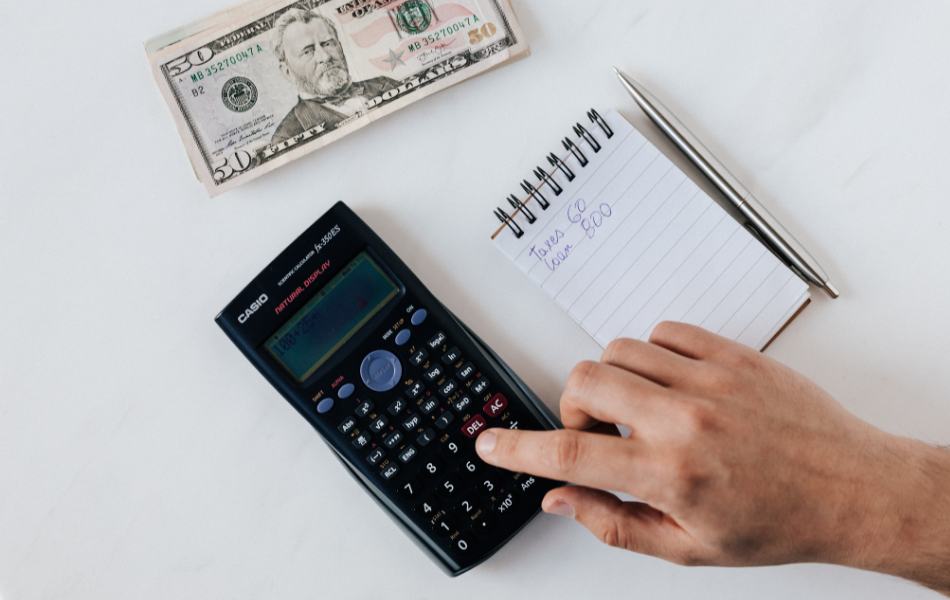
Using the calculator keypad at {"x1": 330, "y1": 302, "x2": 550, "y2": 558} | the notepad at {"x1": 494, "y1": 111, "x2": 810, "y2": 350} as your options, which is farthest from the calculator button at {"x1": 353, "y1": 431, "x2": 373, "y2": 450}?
the notepad at {"x1": 494, "y1": 111, "x2": 810, "y2": 350}

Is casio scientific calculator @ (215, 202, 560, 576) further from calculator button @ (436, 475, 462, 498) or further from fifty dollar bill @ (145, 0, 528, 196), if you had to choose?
fifty dollar bill @ (145, 0, 528, 196)

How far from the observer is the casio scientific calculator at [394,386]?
56 cm

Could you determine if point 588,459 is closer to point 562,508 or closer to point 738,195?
point 562,508

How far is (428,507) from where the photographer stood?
56 centimetres

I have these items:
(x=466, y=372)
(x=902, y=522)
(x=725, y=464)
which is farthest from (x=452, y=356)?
(x=902, y=522)

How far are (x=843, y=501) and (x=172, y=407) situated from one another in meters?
0.59

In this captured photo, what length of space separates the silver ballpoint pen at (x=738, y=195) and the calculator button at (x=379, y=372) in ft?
1.08

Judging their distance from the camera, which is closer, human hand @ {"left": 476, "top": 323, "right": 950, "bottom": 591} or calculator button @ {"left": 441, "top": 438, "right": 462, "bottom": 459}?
human hand @ {"left": 476, "top": 323, "right": 950, "bottom": 591}

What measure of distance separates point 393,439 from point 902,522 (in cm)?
42

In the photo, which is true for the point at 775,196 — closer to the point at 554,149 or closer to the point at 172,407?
the point at 554,149

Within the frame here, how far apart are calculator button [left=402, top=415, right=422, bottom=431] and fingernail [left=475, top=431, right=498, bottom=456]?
6cm

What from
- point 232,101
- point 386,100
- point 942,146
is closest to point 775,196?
point 942,146

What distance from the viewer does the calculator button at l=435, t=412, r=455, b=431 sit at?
0.56m

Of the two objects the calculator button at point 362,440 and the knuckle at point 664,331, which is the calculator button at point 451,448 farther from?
the knuckle at point 664,331
